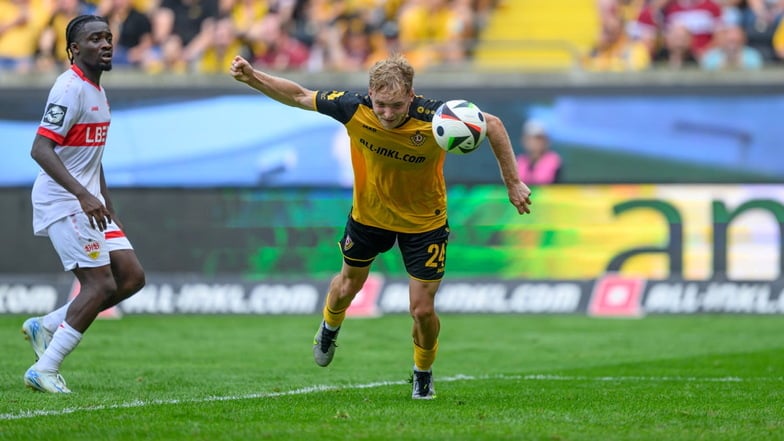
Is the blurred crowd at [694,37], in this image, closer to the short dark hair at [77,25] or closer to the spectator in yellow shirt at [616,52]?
the spectator in yellow shirt at [616,52]

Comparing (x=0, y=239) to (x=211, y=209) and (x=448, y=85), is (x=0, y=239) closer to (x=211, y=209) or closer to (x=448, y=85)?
(x=211, y=209)

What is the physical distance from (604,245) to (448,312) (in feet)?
8.72

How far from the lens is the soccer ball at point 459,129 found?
8719mm

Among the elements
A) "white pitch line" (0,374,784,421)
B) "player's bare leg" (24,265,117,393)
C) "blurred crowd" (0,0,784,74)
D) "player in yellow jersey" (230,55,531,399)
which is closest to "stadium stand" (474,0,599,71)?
"blurred crowd" (0,0,784,74)

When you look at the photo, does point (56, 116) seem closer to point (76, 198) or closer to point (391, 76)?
A: point (76, 198)

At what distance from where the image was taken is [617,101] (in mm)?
20656

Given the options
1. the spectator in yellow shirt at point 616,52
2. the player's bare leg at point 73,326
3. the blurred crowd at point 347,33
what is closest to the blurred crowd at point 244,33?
the blurred crowd at point 347,33

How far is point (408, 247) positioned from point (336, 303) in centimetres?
91

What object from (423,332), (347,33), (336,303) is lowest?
(347,33)

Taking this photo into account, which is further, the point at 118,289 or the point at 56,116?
the point at 118,289

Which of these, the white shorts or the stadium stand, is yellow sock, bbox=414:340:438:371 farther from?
the stadium stand

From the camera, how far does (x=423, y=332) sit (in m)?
9.36

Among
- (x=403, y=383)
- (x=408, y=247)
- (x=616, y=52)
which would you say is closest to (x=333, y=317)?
(x=403, y=383)

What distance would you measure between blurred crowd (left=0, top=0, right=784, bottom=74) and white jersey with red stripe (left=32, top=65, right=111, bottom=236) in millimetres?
11487
